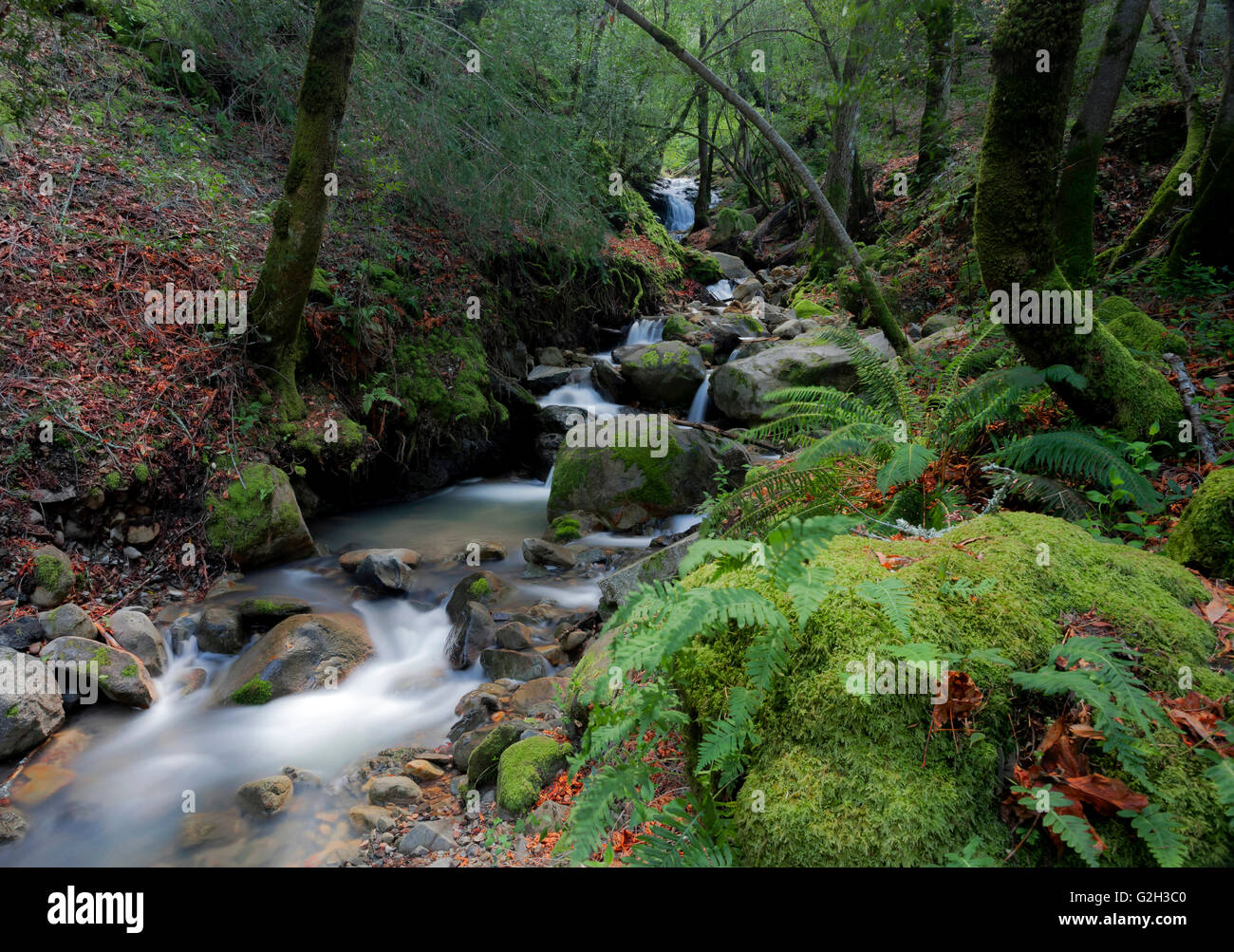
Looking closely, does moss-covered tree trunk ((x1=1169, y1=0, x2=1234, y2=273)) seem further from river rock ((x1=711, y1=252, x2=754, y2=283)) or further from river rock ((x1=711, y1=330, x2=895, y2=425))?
river rock ((x1=711, y1=252, x2=754, y2=283))

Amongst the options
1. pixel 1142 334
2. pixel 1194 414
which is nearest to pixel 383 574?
pixel 1194 414

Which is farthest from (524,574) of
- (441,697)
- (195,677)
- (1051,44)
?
(1051,44)

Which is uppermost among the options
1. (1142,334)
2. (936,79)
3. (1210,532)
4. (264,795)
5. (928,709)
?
(936,79)

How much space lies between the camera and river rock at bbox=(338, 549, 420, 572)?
23.0 feet

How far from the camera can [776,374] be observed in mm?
10320

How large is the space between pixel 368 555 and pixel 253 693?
2091mm

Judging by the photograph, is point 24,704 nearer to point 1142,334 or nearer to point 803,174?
point 803,174

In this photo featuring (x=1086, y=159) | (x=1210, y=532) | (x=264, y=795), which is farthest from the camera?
(x=1086, y=159)

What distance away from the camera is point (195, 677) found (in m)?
5.31

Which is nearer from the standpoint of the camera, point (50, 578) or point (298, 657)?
point (50, 578)

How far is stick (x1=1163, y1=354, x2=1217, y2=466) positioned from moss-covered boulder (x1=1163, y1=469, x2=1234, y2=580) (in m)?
0.92

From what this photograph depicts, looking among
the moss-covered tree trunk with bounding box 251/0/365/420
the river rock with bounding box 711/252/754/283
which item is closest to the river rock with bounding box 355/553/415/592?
the moss-covered tree trunk with bounding box 251/0/365/420

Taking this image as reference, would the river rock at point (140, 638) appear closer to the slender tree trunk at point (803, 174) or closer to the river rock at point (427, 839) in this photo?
the river rock at point (427, 839)

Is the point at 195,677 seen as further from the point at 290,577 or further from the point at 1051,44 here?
the point at 1051,44
